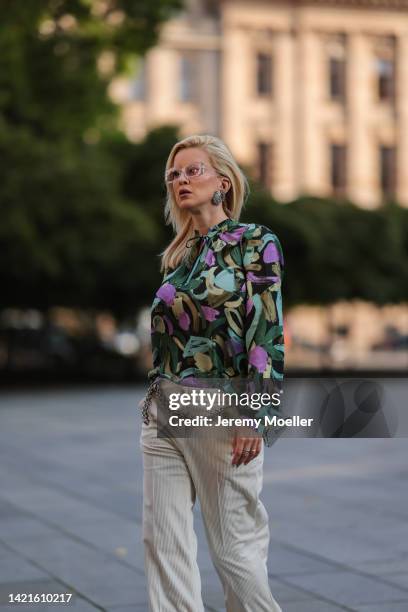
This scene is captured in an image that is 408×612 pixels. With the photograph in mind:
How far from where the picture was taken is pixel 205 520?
3.89 m

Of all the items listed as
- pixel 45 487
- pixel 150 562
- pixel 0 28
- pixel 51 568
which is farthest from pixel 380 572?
pixel 0 28

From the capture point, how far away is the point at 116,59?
2616cm

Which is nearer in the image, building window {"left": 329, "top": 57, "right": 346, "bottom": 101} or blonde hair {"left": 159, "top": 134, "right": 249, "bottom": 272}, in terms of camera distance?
blonde hair {"left": 159, "top": 134, "right": 249, "bottom": 272}

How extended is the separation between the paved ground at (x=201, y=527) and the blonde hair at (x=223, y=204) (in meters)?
2.15

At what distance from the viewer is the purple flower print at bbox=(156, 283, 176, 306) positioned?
3832 millimetres

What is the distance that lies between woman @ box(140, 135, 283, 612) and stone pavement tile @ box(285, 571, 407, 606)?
2001 millimetres

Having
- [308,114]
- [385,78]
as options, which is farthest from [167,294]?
[385,78]

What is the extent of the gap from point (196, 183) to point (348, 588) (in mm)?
2793

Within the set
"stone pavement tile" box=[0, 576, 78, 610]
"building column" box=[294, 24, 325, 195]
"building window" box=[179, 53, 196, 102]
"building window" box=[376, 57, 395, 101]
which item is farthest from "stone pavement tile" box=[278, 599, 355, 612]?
"building window" box=[376, 57, 395, 101]

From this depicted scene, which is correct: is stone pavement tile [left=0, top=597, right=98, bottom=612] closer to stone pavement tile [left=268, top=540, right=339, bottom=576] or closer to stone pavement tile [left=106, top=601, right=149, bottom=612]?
stone pavement tile [left=106, top=601, right=149, bottom=612]

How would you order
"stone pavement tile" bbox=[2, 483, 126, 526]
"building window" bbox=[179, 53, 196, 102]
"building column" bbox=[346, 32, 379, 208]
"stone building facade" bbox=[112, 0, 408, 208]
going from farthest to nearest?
"building column" bbox=[346, 32, 379, 208] → "building window" bbox=[179, 53, 196, 102] → "stone building facade" bbox=[112, 0, 408, 208] → "stone pavement tile" bbox=[2, 483, 126, 526]

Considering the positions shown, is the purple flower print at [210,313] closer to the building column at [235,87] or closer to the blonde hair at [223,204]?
the blonde hair at [223,204]

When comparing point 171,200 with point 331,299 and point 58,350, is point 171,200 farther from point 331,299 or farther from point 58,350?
point 58,350

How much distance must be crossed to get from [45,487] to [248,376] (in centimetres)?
673
